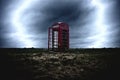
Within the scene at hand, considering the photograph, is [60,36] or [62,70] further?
[60,36]

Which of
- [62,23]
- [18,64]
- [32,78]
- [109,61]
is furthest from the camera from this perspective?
[62,23]

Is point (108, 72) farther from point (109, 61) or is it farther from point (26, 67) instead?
point (26, 67)

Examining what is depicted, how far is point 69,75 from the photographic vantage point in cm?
707

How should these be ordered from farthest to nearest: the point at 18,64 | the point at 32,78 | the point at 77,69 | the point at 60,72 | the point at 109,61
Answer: the point at 109,61
the point at 18,64
the point at 77,69
the point at 60,72
the point at 32,78

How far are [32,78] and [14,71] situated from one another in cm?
117

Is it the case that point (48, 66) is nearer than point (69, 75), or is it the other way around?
point (69, 75)

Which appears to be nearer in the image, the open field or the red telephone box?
the open field

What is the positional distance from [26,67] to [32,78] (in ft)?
4.72

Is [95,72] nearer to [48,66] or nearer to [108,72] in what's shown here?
[108,72]

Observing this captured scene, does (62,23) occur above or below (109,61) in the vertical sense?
above

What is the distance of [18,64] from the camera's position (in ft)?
28.0

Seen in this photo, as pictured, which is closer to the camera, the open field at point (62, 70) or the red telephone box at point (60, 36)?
the open field at point (62, 70)

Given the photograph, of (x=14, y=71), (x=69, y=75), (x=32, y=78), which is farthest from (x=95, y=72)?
(x=14, y=71)

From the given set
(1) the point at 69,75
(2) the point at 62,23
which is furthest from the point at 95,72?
(2) the point at 62,23
